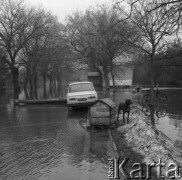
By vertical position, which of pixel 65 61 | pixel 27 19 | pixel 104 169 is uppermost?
pixel 27 19

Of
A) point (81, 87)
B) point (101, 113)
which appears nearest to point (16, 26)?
point (81, 87)

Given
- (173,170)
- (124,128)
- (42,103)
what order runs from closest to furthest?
(173,170) → (124,128) → (42,103)

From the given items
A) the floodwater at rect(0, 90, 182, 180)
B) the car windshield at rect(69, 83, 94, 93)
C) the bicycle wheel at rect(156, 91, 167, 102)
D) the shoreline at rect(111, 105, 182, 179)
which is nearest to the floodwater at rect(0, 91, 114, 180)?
the floodwater at rect(0, 90, 182, 180)

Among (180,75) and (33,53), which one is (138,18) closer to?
(33,53)

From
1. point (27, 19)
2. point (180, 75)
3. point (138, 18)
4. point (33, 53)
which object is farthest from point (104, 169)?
point (180, 75)

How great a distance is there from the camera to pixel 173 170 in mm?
6406

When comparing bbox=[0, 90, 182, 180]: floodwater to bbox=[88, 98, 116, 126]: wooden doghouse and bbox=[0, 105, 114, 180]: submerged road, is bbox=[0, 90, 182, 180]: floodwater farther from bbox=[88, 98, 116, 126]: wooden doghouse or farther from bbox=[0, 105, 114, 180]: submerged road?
bbox=[88, 98, 116, 126]: wooden doghouse

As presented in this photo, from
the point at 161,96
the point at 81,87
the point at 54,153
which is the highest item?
the point at 81,87

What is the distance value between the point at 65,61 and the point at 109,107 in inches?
1517

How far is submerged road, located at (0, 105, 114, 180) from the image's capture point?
22.7 ft

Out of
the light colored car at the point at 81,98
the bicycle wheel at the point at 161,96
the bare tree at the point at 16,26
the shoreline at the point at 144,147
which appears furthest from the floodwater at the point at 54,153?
the bare tree at the point at 16,26

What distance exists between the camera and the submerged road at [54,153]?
691 cm

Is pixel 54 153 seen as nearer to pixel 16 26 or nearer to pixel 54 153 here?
pixel 54 153

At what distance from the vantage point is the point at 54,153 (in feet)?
28.9
